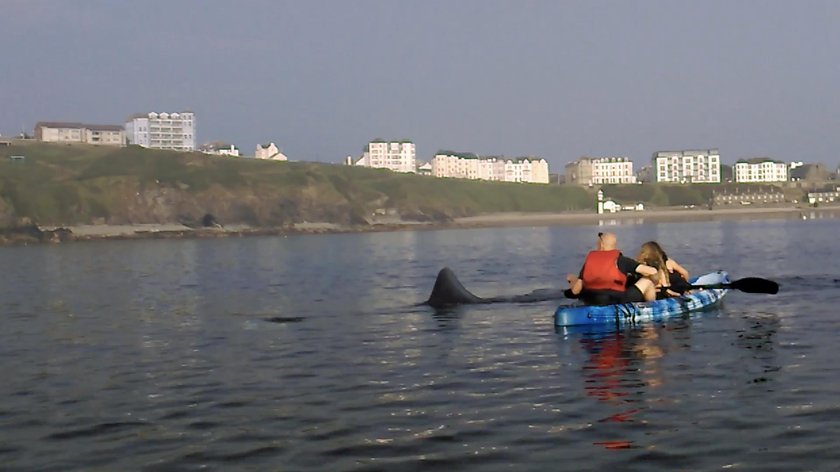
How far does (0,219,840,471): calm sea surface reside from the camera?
1033 centimetres

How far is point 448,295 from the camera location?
90.9 ft

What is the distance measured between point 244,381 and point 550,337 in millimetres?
7101

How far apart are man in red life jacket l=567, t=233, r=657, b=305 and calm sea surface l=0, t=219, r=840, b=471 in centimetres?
101

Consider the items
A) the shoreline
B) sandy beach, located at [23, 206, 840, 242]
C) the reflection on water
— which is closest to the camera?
the reflection on water

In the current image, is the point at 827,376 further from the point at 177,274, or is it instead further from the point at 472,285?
the point at 177,274

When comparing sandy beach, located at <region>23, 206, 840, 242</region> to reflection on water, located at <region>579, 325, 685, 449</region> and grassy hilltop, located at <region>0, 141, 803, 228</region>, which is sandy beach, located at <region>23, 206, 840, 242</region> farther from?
reflection on water, located at <region>579, 325, 685, 449</region>

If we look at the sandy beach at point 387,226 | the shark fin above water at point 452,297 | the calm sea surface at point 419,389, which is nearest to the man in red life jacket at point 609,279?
the calm sea surface at point 419,389

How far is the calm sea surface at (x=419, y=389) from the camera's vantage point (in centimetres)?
1033

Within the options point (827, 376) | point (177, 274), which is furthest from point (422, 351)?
point (177, 274)

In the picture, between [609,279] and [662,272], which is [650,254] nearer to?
[609,279]

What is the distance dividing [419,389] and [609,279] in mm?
7158

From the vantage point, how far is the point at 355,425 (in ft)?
39.2

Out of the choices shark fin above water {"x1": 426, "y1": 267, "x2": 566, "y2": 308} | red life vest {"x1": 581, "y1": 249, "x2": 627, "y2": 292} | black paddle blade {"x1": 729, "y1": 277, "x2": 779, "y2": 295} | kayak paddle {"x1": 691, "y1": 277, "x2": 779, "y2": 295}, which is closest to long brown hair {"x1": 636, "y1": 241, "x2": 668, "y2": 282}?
red life vest {"x1": 581, "y1": 249, "x2": 627, "y2": 292}

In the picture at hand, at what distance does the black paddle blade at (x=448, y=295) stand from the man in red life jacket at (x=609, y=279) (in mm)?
7566
